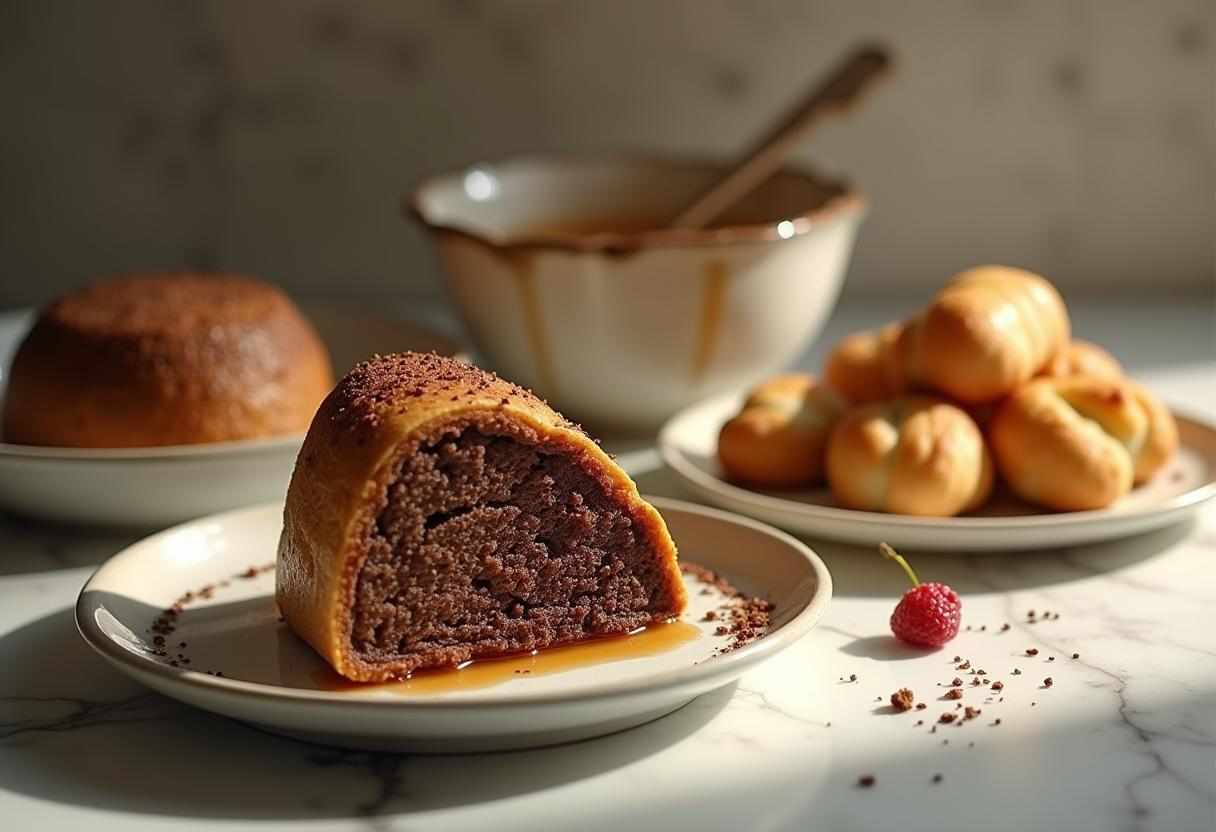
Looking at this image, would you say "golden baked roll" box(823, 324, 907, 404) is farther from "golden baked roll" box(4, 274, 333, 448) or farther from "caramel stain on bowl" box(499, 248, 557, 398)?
"golden baked roll" box(4, 274, 333, 448)

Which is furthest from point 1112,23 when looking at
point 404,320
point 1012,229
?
point 404,320

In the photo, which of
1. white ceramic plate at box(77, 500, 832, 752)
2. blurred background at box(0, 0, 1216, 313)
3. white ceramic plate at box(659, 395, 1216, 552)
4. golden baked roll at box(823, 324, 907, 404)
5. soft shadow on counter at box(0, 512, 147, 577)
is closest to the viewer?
white ceramic plate at box(77, 500, 832, 752)

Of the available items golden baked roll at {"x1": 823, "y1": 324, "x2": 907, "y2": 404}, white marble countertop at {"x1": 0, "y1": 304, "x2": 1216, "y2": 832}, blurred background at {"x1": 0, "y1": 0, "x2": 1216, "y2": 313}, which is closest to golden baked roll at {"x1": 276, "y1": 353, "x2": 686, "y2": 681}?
white marble countertop at {"x1": 0, "y1": 304, "x2": 1216, "y2": 832}

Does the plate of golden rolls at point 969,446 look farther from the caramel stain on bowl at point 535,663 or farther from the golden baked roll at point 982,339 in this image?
the caramel stain on bowl at point 535,663

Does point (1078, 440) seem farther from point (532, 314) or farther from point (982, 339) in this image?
point (532, 314)

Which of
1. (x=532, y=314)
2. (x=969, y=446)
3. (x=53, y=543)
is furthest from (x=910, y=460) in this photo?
(x=53, y=543)

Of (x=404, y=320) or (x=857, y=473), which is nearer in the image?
(x=857, y=473)

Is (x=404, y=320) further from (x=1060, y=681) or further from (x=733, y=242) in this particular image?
(x=1060, y=681)

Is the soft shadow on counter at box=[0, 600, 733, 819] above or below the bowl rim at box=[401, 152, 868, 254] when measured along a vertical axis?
below
